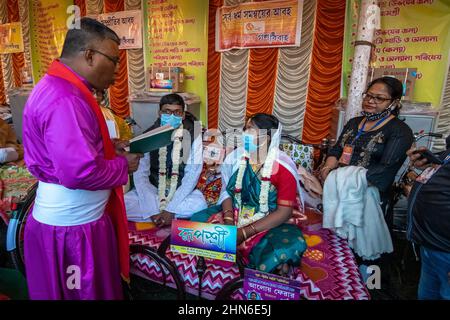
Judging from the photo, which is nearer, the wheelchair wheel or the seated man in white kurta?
the wheelchair wheel

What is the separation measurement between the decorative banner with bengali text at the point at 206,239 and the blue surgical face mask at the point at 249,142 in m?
0.91

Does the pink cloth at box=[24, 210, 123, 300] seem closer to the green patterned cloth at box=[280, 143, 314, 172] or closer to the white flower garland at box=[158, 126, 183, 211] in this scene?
the white flower garland at box=[158, 126, 183, 211]

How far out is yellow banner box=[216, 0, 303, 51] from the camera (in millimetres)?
4312

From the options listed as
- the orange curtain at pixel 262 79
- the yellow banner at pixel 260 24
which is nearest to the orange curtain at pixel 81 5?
the yellow banner at pixel 260 24

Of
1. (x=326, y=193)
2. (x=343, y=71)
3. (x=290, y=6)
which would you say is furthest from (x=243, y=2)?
(x=326, y=193)

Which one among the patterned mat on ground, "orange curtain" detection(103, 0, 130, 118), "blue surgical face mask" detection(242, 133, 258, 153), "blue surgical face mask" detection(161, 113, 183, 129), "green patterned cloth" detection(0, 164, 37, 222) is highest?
"orange curtain" detection(103, 0, 130, 118)

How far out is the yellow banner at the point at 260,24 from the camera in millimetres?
4312

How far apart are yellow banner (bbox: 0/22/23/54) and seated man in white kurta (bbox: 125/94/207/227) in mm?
6774

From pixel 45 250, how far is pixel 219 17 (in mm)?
4504

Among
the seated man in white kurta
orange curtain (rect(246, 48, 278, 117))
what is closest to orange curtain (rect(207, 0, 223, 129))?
orange curtain (rect(246, 48, 278, 117))

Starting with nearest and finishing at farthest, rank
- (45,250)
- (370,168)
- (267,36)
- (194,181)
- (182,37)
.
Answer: (45,250) < (370,168) < (194,181) < (267,36) < (182,37)

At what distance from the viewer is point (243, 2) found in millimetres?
4570

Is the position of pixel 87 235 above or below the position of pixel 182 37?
below

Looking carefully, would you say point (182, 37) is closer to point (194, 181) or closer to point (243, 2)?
point (243, 2)
